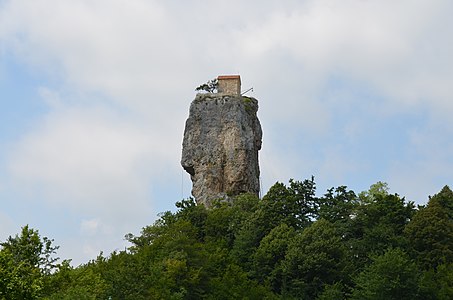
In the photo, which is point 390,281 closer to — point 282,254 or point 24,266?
point 282,254

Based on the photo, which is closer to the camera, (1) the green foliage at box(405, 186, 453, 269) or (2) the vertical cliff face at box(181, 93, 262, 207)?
(1) the green foliage at box(405, 186, 453, 269)

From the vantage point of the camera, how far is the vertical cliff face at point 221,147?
66.1 metres

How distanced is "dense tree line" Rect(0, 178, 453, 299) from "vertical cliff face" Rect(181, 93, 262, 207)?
7.81m

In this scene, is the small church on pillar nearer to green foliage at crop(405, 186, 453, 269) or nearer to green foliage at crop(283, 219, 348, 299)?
green foliage at crop(283, 219, 348, 299)

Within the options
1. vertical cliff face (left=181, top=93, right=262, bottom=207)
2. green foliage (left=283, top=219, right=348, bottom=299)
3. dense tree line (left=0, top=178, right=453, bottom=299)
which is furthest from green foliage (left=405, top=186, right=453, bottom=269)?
vertical cliff face (left=181, top=93, right=262, bottom=207)

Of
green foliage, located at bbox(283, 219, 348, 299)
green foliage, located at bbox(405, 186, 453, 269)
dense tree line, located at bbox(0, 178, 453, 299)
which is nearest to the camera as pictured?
dense tree line, located at bbox(0, 178, 453, 299)

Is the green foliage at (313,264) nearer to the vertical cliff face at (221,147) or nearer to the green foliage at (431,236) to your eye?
the green foliage at (431,236)

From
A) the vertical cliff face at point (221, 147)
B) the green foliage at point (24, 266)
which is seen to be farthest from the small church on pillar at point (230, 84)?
the green foliage at point (24, 266)

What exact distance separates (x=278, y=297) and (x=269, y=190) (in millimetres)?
A: 13015

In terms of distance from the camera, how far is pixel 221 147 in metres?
67.6

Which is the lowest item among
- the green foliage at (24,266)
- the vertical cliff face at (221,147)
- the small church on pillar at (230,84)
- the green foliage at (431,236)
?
the green foliage at (24,266)

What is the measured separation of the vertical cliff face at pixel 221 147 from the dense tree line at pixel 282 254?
7.81 meters

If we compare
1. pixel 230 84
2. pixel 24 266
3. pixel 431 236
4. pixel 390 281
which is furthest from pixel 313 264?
pixel 230 84

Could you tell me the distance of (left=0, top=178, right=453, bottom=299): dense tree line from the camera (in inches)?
1486
